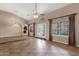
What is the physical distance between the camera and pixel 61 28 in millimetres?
7918

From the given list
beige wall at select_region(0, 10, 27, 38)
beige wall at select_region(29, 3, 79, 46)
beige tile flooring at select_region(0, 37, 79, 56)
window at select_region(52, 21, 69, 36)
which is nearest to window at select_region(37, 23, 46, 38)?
beige wall at select_region(29, 3, 79, 46)

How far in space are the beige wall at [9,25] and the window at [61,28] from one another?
2819mm

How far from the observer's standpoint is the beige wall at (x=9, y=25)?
9.15m

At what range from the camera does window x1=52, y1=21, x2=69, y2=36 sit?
735 centimetres

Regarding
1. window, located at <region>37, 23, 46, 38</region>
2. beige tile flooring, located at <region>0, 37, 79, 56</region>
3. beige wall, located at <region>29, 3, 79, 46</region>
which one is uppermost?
beige wall, located at <region>29, 3, 79, 46</region>

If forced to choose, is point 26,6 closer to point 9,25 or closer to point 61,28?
point 61,28

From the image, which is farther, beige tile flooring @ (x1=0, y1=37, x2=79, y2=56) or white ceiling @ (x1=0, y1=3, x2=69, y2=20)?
white ceiling @ (x1=0, y1=3, x2=69, y2=20)

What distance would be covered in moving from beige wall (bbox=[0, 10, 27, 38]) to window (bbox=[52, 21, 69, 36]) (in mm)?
2819

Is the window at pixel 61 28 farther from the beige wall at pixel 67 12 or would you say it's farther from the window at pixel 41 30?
the window at pixel 41 30

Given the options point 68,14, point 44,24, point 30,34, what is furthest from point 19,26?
point 68,14

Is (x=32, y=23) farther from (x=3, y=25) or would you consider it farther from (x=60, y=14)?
(x=60, y=14)

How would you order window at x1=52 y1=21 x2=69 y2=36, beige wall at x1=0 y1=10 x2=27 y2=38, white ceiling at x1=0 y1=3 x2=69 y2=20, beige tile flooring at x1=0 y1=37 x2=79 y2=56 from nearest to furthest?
beige tile flooring at x1=0 y1=37 x2=79 y2=56 → white ceiling at x1=0 y1=3 x2=69 y2=20 → window at x1=52 y1=21 x2=69 y2=36 → beige wall at x1=0 y1=10 x2=27 y2=38

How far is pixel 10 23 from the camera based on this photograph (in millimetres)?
9664

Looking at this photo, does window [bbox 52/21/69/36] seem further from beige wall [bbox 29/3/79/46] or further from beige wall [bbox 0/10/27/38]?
beige wall [bbox 0/10/27/38]
